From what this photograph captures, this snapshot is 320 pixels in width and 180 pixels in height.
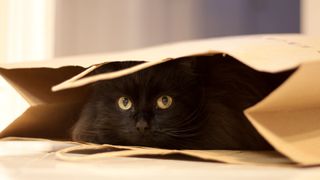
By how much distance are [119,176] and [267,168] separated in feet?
0.65

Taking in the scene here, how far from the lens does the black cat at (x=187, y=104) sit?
87 cm

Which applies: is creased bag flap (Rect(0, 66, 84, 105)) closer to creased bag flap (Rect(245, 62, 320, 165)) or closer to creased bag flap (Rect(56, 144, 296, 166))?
creased bag flap (Rect(56, 144, 296, 166))

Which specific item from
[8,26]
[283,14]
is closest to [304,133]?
[283,14]

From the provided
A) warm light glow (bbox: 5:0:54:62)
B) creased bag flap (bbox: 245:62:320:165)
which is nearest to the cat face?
creased bag flap (bbox: 245:62:320:165)

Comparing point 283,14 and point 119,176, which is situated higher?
point 283,14

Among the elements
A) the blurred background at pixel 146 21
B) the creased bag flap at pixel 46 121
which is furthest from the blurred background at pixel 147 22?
the creased bag flap at pixel 46 121

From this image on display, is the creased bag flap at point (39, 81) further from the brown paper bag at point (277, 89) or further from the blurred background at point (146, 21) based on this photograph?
the blurred background at point (146, 21)

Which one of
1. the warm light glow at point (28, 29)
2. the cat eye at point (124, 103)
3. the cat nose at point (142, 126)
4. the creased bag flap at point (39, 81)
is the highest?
the warm light glow at point (28, 29)

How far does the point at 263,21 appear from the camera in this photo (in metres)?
1.87

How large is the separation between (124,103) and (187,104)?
0.13 metres

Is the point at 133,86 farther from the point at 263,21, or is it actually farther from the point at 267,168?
the point at 263,21

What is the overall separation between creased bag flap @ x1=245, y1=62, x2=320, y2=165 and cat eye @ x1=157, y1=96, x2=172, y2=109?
30 cm

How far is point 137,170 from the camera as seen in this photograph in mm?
628

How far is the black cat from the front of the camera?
871 mm
